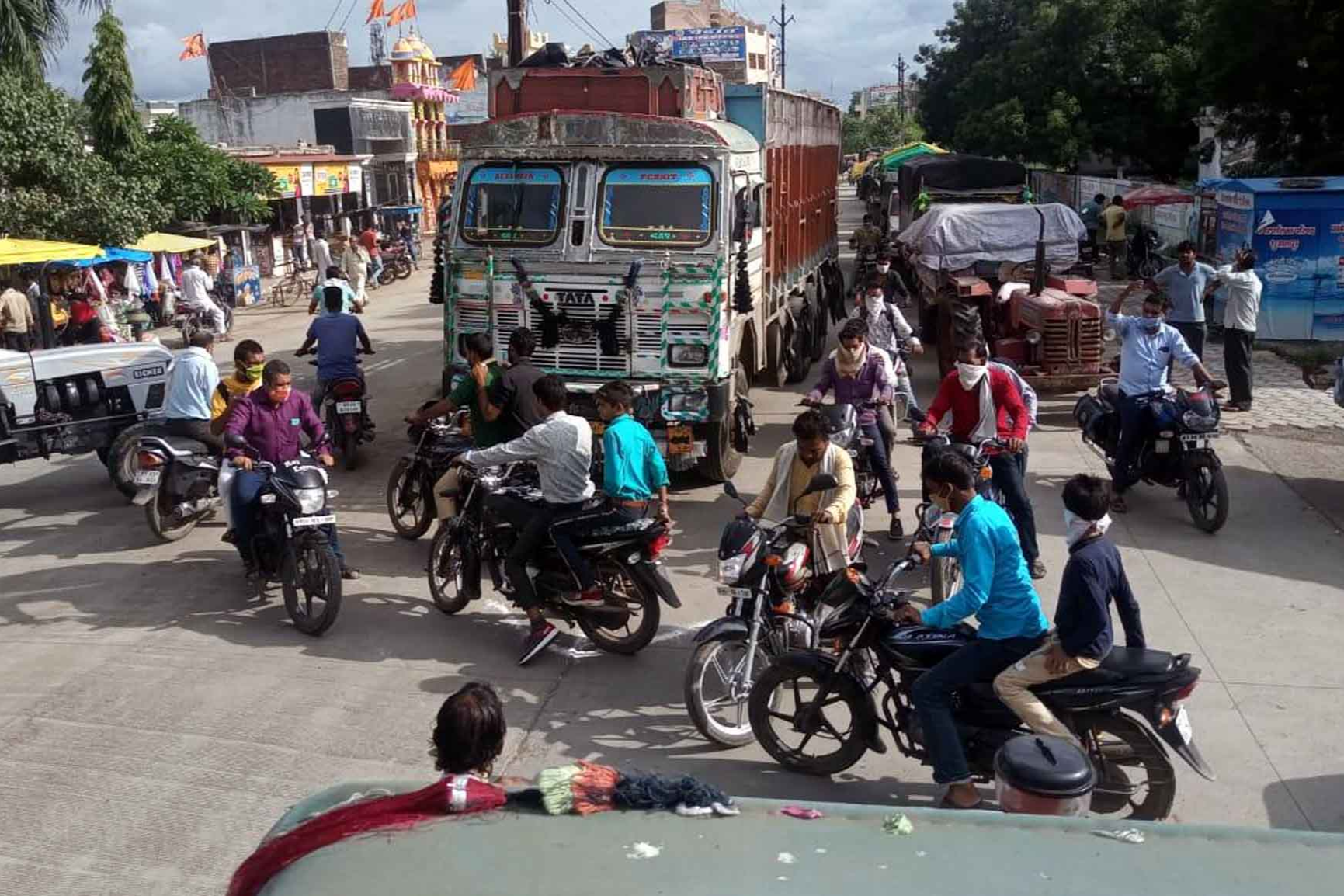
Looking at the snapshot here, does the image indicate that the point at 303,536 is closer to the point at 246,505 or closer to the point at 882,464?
the point at 246,505

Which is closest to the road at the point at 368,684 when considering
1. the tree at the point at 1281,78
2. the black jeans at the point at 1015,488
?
the black jeans at the point at 1015,488

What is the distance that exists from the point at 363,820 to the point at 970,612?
2.70m

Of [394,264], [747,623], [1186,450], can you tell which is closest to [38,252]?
[747,623]

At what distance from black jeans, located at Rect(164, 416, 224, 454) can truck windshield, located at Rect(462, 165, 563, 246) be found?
2655 millimetres

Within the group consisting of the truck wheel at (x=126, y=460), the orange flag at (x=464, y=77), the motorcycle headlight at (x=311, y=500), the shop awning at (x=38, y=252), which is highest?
the orange flag at (x=464, y=77)

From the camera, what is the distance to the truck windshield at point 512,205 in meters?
10.1

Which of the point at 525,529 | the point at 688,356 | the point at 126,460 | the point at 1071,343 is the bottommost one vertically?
the point at 126,460

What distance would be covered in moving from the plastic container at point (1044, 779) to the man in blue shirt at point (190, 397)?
730cm

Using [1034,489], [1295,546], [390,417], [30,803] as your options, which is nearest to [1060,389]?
[1034,489]

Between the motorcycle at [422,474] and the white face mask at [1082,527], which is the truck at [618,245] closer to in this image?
the motorcycle at [422,474]

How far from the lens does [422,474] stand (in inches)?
353

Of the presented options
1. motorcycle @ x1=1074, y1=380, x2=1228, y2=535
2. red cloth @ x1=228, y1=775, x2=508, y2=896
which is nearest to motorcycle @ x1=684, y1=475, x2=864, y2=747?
red cloth @ x1=228, y1=775, x2=508, y2=896

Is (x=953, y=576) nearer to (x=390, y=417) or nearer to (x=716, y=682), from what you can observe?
(x=716, y=682)

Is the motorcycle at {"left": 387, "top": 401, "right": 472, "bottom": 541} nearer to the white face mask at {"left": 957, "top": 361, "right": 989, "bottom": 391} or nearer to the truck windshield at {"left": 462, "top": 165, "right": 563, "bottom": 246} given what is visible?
the truck windshield at {"left": 462, "top": 165, "right": 563, "bottom": 246}
